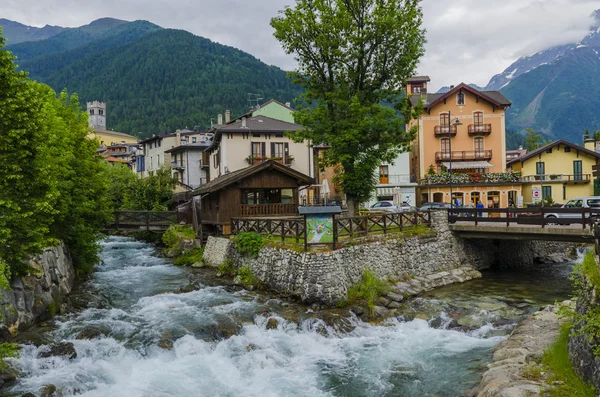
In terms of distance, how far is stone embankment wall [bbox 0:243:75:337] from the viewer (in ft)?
44.2

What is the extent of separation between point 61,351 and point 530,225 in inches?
906

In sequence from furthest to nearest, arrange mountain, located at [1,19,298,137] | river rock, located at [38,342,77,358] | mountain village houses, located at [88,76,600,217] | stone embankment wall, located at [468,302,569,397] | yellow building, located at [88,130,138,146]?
mountain, located at [1,19,298,137] → yellow building, located at [88,130,138,146] → mountain village houses, located at [88,76,600,217] → river rock, located at [38,342,77,358] → stone embankment wall, located at [468,302,569,397]

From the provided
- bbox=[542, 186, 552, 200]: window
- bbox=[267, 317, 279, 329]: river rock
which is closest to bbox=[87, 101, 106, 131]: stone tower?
bbox=[542, 186, 552, 200]: window

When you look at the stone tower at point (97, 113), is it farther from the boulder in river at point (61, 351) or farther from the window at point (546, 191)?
the boulder in river at point (61, 351)

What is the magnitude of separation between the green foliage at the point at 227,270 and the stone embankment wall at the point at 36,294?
309 inches

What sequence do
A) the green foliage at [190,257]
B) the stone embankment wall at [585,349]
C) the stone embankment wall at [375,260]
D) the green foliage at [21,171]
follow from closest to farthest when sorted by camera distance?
the stone embankment wall at [585,349]
the green foliage at [21,171]
the stone embankment wall at [375,260]
the green foliage at [190,257]

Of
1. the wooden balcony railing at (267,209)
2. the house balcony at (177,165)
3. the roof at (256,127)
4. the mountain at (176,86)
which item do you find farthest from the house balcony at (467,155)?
the mountain at (176,86)

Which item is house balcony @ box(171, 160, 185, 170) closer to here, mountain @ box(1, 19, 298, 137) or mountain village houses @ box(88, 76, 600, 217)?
mountain village houses @ box(88, 76, 600, 217)

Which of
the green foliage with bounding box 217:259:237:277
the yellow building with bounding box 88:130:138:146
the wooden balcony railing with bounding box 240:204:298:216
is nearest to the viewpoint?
the green foliage with bounding box 217:259:237:277

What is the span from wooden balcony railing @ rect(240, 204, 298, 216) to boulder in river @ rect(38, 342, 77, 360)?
17.4 m

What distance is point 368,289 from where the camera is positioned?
19531mm

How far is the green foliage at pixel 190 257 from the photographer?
1166 inches

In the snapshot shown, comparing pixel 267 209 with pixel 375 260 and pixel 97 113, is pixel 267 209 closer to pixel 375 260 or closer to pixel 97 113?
pixel 375 260

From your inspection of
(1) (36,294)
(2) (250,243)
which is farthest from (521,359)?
(1) (36,294)
